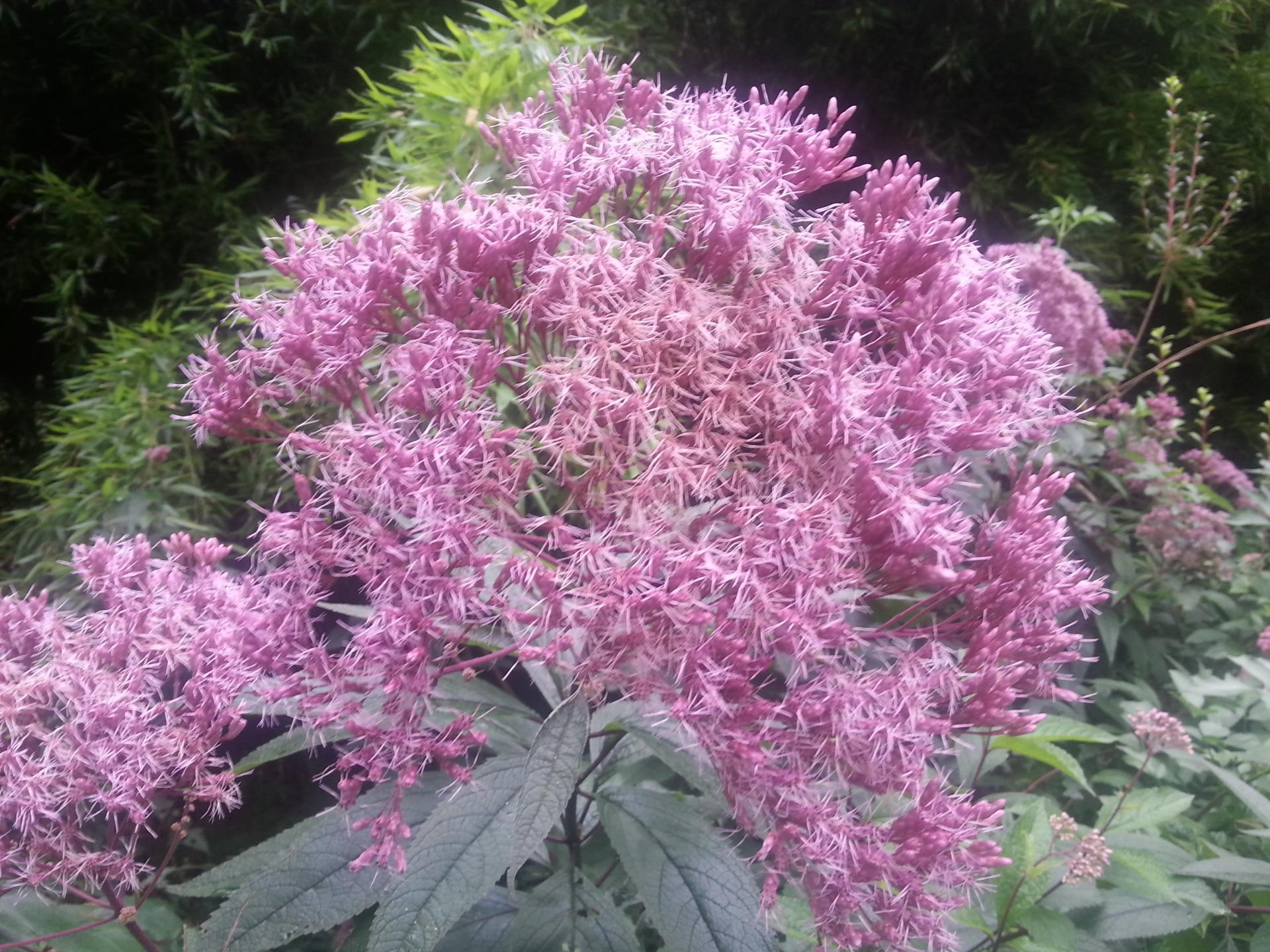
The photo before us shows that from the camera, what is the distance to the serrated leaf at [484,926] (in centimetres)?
68

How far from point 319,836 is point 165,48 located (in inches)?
76.2

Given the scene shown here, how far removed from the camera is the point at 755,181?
642mm

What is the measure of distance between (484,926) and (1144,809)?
0.80m

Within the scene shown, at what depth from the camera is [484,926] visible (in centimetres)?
70

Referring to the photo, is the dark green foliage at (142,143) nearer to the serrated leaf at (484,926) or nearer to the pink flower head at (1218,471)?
the serrated leaf at (484,926)

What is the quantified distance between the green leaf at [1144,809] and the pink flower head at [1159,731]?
6 cm

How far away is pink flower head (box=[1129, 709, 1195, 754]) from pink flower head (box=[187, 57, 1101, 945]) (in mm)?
395

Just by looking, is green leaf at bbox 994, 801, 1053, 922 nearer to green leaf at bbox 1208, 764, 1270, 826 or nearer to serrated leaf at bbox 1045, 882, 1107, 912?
serrated leaf at bbox 1045, 882, 1107, 912

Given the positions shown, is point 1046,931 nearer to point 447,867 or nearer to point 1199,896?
point 1199,896

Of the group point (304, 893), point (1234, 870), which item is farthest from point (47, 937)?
Answer: point (1234, 870)

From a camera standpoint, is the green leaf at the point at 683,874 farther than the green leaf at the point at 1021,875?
No

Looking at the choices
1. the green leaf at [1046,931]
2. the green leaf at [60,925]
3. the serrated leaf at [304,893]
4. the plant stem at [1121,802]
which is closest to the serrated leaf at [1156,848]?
the plant stem at [1121,802]

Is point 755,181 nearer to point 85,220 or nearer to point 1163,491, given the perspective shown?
point 1163,491

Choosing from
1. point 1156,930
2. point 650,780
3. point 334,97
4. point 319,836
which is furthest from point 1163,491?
point 334,97
